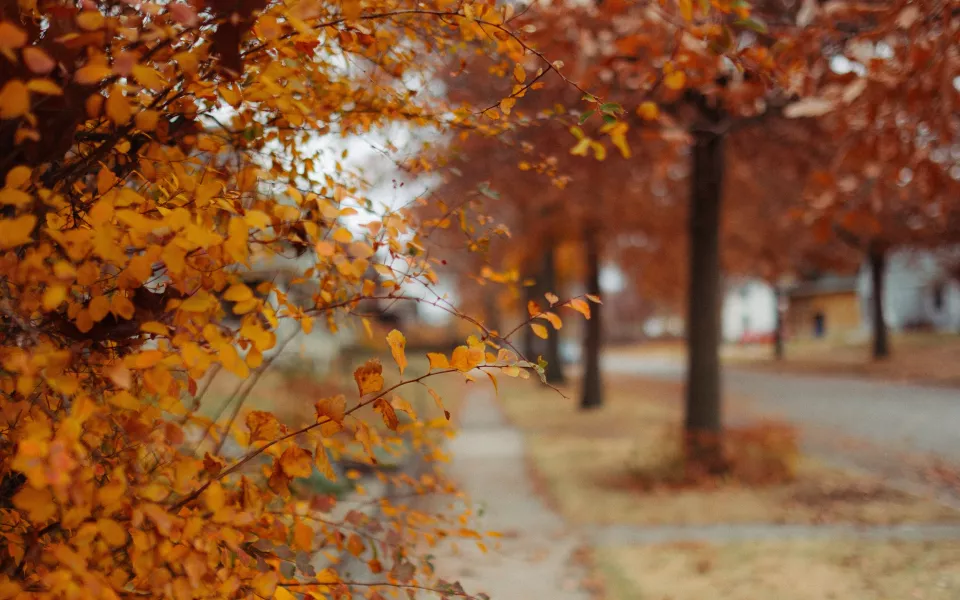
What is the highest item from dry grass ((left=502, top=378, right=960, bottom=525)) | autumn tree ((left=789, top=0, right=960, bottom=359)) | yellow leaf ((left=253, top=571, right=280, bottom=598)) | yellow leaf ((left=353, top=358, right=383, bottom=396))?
autumn tree ((left=789, top=0, right=960, bottom=359))

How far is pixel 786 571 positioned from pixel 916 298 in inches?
1692

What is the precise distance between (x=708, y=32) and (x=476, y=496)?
5.58 meters

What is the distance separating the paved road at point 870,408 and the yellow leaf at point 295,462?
945 centimetres

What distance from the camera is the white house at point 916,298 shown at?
37.0 meters

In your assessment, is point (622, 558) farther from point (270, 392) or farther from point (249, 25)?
point (270, 392)

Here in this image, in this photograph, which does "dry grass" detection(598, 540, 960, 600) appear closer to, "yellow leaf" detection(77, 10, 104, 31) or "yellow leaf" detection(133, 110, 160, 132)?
"yellow leaf" detection(133, 110, 160, 132)

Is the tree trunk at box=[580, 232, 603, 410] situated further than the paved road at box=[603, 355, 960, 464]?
Yes

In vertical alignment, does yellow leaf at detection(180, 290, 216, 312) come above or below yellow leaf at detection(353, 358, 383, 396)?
above

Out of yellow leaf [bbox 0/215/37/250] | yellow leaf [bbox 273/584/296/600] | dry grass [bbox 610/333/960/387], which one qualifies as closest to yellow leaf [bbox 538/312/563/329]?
yellow leaf [bbox 273/584/296/600]

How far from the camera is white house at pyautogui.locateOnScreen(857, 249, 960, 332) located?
37.0 meters

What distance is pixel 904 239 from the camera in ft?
76.5

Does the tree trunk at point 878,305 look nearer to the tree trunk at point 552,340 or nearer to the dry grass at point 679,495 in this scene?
the tree trunk at point 552,340

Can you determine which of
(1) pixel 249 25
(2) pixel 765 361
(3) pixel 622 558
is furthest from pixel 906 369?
(1) pixel 249 25

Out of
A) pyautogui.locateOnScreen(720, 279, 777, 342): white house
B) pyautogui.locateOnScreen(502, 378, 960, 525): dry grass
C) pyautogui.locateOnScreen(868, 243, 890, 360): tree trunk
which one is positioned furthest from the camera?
pyautogui.locateOnScreen(720, 279, 777, 342): white house
